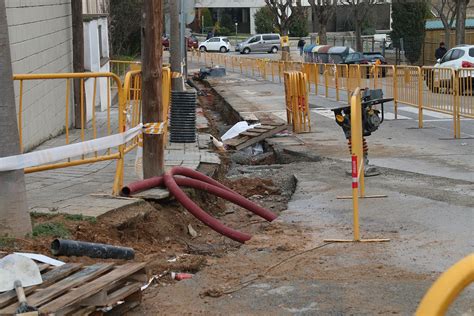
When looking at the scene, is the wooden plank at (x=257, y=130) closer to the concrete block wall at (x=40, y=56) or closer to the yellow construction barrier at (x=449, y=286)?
the concrete block wall at (x=40, y=56)

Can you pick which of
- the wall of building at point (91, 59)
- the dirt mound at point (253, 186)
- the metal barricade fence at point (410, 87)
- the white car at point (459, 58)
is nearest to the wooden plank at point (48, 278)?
the dirt mound at point (253, 186)

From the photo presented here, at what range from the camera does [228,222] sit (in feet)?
33.1

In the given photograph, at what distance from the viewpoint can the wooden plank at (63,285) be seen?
4.94 meters

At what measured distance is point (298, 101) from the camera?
17594mm

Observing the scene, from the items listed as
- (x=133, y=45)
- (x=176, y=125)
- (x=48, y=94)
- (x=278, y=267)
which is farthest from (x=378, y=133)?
(x=133, y=45)

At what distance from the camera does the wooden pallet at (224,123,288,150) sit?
1623cm

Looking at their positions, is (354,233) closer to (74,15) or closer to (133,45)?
(74,15)

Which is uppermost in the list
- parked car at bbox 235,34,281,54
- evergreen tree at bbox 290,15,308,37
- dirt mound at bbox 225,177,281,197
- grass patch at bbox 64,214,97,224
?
evergreen tree at bbox 290,15,308,37

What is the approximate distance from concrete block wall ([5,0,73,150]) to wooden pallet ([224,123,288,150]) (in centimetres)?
340

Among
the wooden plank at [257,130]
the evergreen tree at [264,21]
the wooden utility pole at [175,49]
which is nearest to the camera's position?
the wooden utility pole at [175,49]

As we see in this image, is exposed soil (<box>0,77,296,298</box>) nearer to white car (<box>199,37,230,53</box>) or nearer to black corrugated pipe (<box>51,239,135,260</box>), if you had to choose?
black corrugated pipe (<box>51,239,135,260</box>)

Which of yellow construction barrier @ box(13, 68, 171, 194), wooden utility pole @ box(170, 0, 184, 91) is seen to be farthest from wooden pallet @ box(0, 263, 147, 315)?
wooden utility pole @ box(170, 0, 184, 91)

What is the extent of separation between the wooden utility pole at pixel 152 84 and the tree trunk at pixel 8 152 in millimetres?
2913

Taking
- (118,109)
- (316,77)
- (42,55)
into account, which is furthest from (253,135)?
(316,77)
